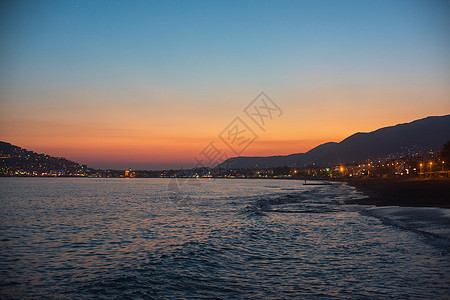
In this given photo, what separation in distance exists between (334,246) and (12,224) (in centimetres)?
2919

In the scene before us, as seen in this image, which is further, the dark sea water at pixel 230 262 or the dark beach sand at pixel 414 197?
the dark beach sand at pixel 414 197

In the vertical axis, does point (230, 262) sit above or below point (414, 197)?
below

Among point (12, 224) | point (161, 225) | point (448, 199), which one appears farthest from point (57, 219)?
point (448, 199)

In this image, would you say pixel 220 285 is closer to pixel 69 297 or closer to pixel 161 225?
pixel 69 297

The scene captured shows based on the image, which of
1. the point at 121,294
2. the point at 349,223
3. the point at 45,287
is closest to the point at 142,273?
the point at 121,294

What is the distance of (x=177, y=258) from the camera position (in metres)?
17.2

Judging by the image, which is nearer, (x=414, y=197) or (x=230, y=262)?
(x=230, y=262)

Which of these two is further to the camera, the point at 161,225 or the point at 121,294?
the point at 161,225

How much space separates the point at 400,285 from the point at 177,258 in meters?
10.4

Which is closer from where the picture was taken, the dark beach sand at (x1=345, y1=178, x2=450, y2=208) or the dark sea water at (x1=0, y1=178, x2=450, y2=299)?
the dark sea water at (x1=0, y1=178, x2=450, y2=299)

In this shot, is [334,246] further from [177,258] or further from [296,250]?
[177,258]

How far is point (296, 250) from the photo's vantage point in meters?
17.8

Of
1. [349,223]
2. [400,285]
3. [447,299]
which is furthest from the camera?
[349,223]

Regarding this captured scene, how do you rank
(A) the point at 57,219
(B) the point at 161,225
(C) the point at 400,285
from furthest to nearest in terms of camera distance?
(A) the point at 57,219 → (B) the point at 161,225 → (C) the point at 400,285
